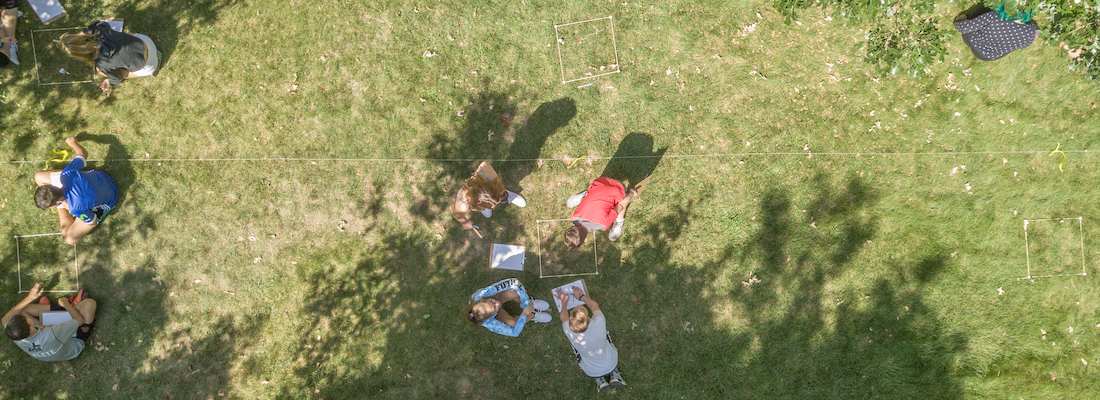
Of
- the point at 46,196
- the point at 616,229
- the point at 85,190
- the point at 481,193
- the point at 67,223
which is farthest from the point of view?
the point at 616,229

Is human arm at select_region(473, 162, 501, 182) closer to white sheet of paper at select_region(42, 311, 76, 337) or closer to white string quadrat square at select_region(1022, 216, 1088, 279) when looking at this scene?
white sheet of paper at select_region(42, 311, 76, 337)

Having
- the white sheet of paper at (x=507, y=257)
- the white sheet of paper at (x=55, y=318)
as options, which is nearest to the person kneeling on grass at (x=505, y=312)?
the white sheet of paper at (x=507, y=257)

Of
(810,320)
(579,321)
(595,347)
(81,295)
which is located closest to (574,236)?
(579,321)

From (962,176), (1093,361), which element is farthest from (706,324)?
(1093,361)

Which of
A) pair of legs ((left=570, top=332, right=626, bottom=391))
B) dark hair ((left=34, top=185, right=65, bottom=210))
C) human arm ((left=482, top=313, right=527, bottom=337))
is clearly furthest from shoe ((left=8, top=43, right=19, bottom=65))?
pair of legs ((left=570, top=332, right=626, bottom=391))

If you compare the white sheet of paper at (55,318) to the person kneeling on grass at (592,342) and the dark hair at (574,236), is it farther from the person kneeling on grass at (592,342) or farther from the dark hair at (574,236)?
the dark hair at (574,236)

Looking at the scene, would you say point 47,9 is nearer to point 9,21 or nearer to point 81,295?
point 9,21
